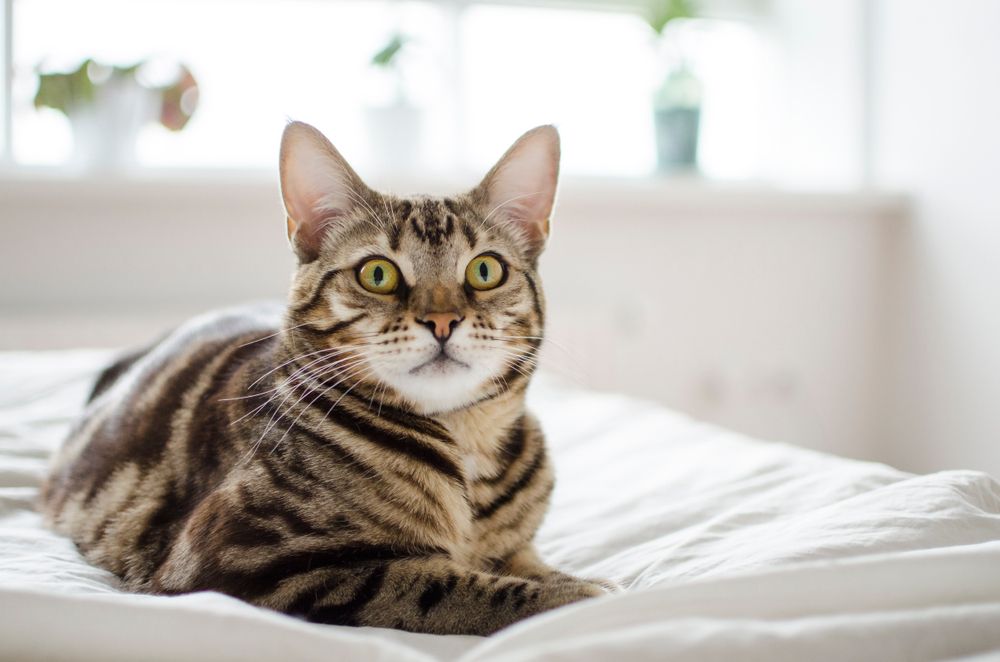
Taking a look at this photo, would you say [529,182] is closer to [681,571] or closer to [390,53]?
[681,571]

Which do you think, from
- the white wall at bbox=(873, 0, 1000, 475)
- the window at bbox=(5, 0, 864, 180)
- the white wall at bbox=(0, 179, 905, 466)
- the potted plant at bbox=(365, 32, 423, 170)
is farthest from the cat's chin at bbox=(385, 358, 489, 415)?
the white wall at bbox=(873, 0, 1000, 475)

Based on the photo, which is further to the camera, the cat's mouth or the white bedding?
the cat's mouth

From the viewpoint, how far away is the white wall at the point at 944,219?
260cm

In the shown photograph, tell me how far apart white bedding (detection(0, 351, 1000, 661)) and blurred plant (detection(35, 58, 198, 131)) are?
1.09m

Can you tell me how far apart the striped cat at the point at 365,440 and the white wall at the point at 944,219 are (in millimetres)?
1989

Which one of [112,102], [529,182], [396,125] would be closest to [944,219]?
[396,125]

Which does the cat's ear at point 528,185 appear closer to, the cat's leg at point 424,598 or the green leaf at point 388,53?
the cat's leg at point 424,598

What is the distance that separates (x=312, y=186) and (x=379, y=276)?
16 cm

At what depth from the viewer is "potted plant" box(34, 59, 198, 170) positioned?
7.64 ft

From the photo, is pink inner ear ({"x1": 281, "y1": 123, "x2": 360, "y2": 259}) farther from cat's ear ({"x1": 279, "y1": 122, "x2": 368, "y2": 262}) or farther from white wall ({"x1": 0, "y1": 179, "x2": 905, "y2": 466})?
white wall ({"x1": 0, "y1": 179, "x2": 905, "y2": 466})

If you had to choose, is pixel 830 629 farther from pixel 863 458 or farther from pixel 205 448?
pixel 863 458

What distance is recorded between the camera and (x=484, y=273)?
107 cm

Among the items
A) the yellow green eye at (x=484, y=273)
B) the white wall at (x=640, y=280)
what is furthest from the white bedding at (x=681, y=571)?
the white wall at (x=640, y=280)

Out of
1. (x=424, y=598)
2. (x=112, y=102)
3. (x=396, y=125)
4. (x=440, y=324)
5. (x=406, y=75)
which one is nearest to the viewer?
(x=424, y=598)
